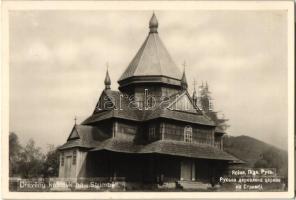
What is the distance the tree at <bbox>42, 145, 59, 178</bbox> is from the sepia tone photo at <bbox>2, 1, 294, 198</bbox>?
62mm

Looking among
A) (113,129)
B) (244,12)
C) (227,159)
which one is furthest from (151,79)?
(244,12)

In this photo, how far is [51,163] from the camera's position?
82.9ft

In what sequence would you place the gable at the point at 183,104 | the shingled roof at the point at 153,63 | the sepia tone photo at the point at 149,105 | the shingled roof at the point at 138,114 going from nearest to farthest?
the sepia tone photo at the point at 149,105 → the shingled roof at the point at 138,114 → the gable at the point at 183,104 → the shingled roof at the point at 153,63

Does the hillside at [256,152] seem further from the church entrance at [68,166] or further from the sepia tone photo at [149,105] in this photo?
the church entrance at [68,166]

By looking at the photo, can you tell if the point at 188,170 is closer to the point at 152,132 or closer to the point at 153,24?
the point at 152,132

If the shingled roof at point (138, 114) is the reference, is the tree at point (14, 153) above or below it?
below

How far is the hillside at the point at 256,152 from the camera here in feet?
71.0

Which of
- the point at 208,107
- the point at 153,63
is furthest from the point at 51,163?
the point at 208,107

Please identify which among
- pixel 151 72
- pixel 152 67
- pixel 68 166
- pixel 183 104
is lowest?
pixel 68 166

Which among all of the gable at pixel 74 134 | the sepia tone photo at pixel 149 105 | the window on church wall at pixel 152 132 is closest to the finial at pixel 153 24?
the sepia tone photo at pixel 149 105

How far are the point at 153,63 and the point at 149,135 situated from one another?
320cm

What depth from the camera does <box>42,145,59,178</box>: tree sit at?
80.7 ft

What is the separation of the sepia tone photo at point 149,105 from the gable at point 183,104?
0.05 m

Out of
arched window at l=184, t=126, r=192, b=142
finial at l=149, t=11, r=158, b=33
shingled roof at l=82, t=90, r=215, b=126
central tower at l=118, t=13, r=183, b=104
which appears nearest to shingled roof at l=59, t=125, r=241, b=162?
arched window at l=184, t=126, r=192, b=142
